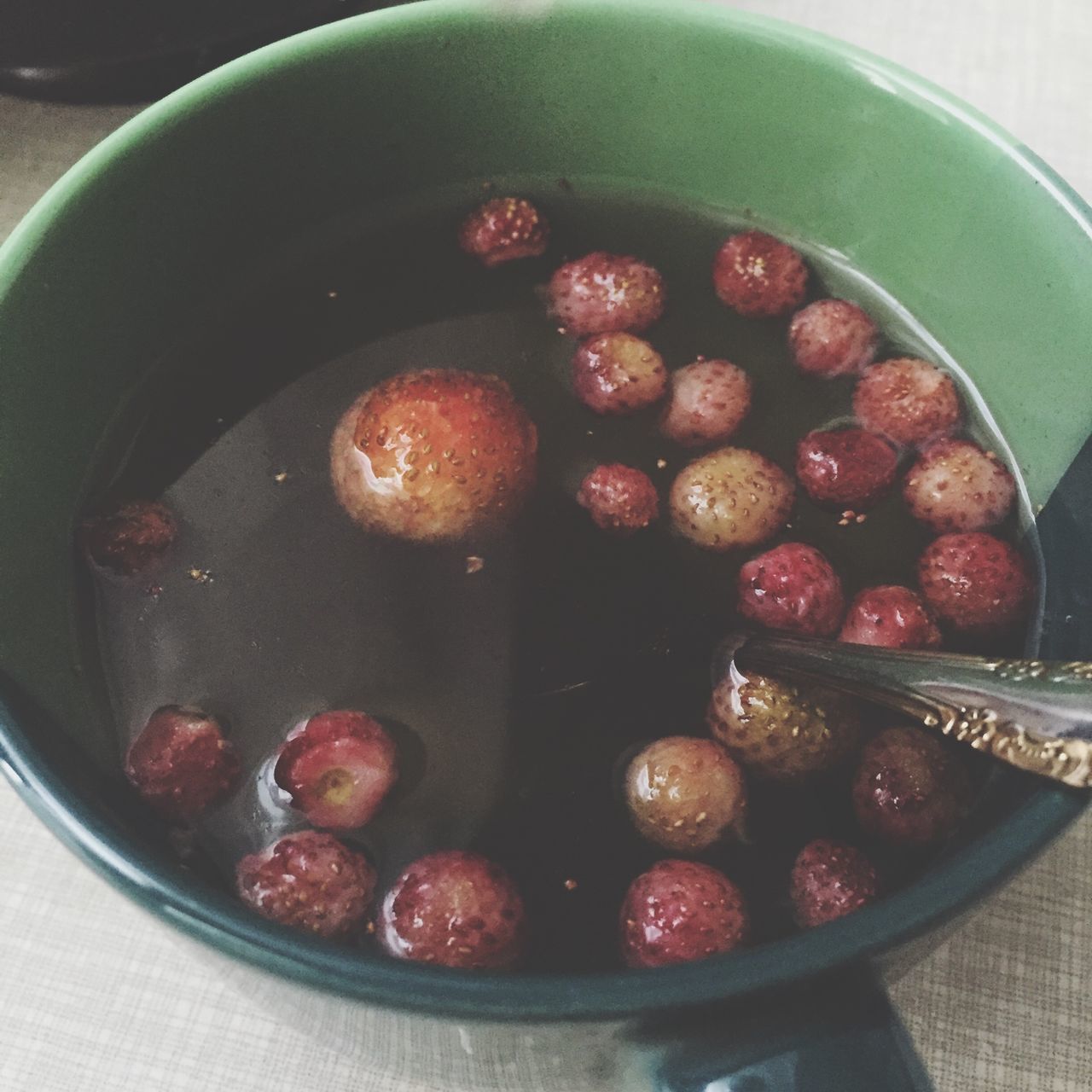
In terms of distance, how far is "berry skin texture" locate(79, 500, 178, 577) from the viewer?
59cm

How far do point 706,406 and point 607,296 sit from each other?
4.1 inches

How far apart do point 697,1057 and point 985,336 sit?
461 mm

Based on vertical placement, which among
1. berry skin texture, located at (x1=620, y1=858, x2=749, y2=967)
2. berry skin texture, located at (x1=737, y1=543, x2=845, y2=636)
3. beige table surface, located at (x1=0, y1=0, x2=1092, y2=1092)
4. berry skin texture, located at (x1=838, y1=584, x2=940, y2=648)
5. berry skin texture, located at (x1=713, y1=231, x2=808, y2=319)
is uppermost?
berry skin texture, located at (x1=713, y1=231, x2=808, y2=319)

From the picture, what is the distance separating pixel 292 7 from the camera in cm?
74

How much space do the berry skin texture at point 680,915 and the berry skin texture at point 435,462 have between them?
24 centimetres

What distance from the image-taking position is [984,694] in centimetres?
41

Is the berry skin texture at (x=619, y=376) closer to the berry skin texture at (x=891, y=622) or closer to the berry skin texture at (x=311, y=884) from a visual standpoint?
the berry skin texture at (x=891, y=622)

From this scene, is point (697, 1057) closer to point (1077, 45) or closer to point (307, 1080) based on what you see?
point (307, 1080)

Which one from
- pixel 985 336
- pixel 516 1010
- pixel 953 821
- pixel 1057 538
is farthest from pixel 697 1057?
pixel 985 336

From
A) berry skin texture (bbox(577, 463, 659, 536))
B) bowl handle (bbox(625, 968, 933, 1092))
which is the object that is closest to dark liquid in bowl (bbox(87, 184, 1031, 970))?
berry skin texture (bbox(577, 463, 659, 536))

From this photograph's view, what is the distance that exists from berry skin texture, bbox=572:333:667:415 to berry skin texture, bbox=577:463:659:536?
48 mm

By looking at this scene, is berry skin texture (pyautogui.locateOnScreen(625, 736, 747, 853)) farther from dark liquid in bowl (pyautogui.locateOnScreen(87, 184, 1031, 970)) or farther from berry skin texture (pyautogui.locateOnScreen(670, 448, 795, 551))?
berry skin texture (pyautogui.locateOnScreen(670, 448, 795, 551))

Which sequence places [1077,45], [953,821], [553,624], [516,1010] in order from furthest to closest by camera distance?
[1077,45] < [553,624] < [953,821] < [516,1010]

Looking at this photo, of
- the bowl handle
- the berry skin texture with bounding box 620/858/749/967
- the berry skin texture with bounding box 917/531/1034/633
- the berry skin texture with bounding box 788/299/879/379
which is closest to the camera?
the bowl handle
